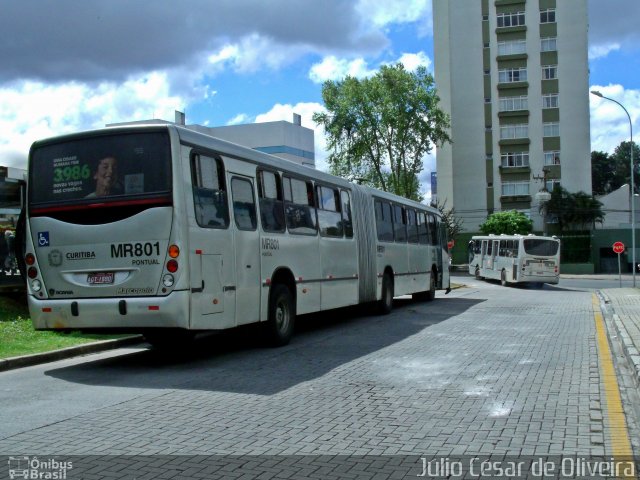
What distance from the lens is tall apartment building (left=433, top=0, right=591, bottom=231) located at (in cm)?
6194

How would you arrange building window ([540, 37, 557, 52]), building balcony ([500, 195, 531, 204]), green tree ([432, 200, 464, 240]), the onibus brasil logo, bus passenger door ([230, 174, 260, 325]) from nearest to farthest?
the onibus brasil logo < bus passenger door ([230, 174, 260, 325]) < green tree ([432, 200, 464, 240]) < building window ([540, 37, 557, 52]) < building balcony ([500, 195, 531, 204])

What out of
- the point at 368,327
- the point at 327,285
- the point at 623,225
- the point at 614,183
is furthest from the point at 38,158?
the point at 614,183

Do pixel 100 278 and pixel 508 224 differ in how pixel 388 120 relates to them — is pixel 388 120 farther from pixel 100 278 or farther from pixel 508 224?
pixel 100 278

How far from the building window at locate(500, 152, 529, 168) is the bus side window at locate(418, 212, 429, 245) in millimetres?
44016

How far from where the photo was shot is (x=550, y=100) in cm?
6250

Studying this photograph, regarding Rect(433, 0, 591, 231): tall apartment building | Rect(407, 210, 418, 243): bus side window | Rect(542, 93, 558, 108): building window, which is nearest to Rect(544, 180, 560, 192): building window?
Rect(433, 0, 591, 231): tall apartment building

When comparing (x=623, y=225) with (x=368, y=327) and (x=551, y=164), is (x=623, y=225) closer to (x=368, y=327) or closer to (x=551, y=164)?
(x=551, y=164)

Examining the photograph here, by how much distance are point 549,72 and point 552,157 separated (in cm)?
788

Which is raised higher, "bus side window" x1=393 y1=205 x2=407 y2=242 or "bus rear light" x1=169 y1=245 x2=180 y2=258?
"bus side window" x1=393 y1=205 x2=407 y2=242

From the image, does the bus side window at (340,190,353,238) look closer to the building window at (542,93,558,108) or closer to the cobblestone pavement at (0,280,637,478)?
the cobblestone pavement at (0,280,637,478)

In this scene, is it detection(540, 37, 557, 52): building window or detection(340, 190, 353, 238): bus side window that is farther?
detection(540, 37, 557, 52): building window

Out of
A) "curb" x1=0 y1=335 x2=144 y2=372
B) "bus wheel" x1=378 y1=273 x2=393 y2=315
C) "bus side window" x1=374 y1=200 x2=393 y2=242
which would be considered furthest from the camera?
"bus wheel" x1=378 y1=273 x2=393 y2=315

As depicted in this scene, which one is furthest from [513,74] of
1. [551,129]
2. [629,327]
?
[629,327]

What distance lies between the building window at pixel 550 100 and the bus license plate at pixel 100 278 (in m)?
59.7
